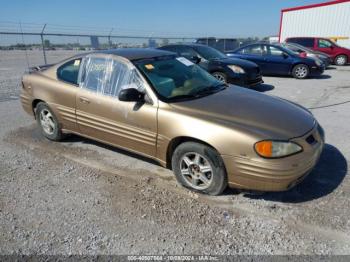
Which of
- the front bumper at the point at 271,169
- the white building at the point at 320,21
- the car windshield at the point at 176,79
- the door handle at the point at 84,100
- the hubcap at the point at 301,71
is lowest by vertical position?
the hubcap at the point at 301,71

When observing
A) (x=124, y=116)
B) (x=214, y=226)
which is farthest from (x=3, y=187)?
(x=214, y=226)

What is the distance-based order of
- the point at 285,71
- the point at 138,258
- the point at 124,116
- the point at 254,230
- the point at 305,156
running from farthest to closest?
the point at 285,71 → the point at 124,116 → the point at 305,156 → the point at 254,230 → the point at 138,258

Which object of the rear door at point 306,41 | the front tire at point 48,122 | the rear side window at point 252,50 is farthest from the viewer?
the rear door at point 306,41

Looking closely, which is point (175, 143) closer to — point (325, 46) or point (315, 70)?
point (315, 70)

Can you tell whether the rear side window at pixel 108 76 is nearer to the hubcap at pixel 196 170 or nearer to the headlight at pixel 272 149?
the hubcap at pixel 196 170

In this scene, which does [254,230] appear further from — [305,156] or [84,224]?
[84,224]

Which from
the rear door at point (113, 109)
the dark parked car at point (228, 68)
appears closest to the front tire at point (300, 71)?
the dark parked car at point (228, 68)

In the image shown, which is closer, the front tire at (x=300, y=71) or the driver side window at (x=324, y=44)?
the front tire at (x=300, y=71)

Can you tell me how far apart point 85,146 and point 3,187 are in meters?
1.39

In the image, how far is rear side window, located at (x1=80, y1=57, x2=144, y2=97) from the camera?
3.65m

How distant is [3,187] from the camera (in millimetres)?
3543

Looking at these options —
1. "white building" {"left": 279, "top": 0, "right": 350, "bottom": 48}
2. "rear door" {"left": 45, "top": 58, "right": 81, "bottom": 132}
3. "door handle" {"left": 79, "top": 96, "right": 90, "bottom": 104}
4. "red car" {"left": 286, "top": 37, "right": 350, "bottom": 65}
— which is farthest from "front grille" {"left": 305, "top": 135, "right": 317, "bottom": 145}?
"white building" {"left": 279, "top": 0, "right": 350, "bottom": 48}

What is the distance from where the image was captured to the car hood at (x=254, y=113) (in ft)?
9.76

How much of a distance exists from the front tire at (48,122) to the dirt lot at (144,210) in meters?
0.32
